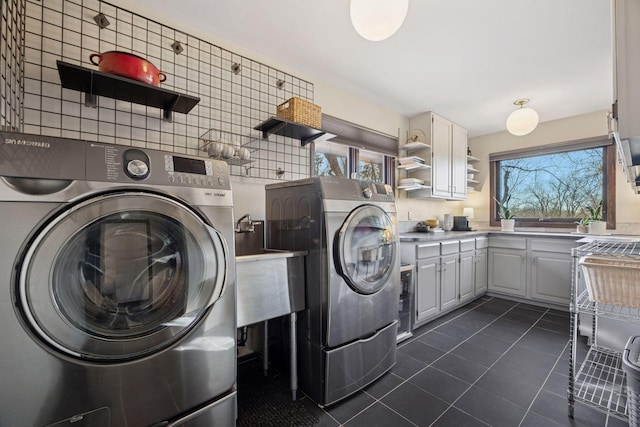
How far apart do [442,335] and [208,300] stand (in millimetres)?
2234

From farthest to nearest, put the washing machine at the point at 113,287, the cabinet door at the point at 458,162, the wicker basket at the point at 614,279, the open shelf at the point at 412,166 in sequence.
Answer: the cabinet door at the point at 458,162
the open shelf at the point at 412,166
the wicker basket at the point at 614,279
the washing machine at the point at 113,287

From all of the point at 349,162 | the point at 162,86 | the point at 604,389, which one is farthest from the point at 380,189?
the point at 604,389

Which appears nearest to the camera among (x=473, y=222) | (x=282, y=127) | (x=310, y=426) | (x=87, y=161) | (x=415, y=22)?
(x=87, y=161)

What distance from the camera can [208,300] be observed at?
111cm

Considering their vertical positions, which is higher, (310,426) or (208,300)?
(208,300)

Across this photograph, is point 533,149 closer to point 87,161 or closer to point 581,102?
point 581,102

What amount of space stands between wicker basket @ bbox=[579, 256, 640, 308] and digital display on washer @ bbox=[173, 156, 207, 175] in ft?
6.03

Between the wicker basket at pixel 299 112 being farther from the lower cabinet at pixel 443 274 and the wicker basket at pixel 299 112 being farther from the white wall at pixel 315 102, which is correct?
the lower cabinet at pixel 443 274

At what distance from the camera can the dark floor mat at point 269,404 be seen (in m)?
1.46

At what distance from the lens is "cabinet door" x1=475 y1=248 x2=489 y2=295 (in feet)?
11.3

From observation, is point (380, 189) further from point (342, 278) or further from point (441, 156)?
point (441, 156)

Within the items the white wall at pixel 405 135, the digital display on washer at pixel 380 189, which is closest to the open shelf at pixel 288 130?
the white wall at pixel 405 135

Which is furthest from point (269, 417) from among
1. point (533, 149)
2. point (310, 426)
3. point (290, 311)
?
point (533, 149)

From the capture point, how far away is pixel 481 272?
140 inches
